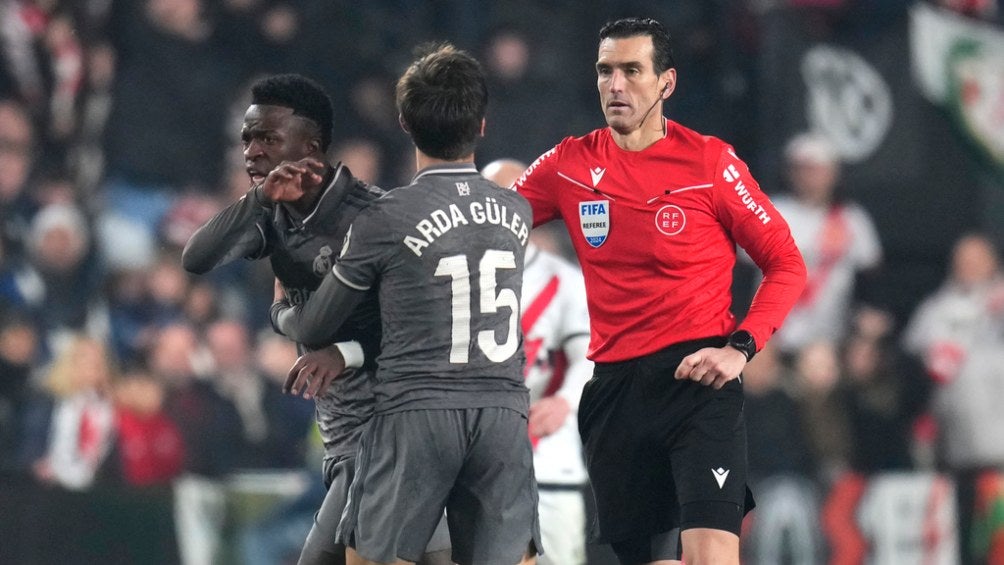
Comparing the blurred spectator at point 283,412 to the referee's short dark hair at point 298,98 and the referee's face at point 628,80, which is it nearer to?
the referee's face at point 628,80

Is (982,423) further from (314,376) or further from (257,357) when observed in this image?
(314,376)

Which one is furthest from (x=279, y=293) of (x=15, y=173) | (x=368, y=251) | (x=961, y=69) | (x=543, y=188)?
(x=961, y=69)

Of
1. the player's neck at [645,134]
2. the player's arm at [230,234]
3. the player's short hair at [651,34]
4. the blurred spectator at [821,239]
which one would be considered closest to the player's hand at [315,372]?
the player's arm at [230,234]

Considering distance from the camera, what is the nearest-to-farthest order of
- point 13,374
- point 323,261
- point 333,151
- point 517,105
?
point 323,261, point 13,374, point 333,151, point 517,105

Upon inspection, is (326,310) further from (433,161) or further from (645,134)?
(645,134)

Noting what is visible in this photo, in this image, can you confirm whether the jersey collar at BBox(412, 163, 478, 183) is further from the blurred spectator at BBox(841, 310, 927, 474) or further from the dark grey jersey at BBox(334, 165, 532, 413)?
the blurred spectator at BBox(841, 310, 927, 474)

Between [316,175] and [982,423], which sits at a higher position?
[316,175]

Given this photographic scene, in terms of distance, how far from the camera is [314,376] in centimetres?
384

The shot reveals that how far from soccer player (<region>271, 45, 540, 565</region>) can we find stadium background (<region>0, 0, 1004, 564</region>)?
3.22 m

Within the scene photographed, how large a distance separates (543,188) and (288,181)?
108 centimetres

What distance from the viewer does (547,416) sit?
5586 millimetres

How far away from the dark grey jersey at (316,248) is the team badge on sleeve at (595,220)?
0.76 meters

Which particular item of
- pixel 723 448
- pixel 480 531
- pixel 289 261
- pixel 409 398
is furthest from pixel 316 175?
pixel 723 448

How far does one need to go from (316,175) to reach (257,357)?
472 cm
